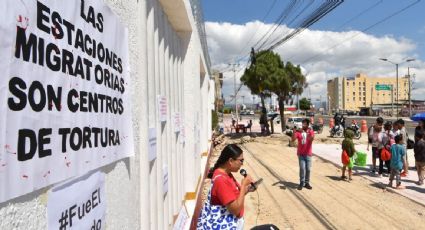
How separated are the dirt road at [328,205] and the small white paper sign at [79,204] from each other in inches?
223

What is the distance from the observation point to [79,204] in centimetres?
149

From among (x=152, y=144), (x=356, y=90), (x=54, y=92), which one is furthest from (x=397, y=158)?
(x=356, y=90)

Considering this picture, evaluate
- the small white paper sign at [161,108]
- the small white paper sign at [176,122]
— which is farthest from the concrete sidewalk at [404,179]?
the small white paper sign at [161,108]

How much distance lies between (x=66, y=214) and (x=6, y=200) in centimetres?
40

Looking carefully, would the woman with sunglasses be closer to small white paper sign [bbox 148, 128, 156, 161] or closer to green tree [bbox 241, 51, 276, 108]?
small white paper sign [bbox 148, 128, 156, 161]

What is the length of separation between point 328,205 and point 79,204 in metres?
7.72

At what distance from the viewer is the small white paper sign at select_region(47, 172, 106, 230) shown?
1.29m

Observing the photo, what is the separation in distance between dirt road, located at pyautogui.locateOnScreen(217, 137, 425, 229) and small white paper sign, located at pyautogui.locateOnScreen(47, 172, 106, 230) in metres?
5.66

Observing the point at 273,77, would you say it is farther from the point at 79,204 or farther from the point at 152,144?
the point at 79,204

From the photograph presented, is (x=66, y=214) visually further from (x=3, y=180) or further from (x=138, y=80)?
(x=138, y=80)

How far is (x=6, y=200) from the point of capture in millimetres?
988

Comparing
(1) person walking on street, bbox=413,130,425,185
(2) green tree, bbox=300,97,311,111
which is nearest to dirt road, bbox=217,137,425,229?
(1) person walking on street, bbox=413,130,425,185

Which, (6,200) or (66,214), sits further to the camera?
(66,214)

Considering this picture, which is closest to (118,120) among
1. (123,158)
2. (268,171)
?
(123,158)
